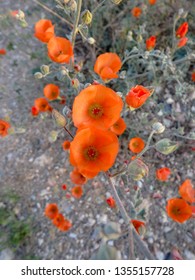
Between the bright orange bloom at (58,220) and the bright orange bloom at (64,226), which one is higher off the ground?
the bright orange bloom at (58,220)

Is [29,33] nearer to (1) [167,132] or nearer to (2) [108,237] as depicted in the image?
(1) [167,132]

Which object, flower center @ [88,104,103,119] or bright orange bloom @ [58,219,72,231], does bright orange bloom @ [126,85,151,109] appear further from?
bright orange bloom @ [58,219,72,231]

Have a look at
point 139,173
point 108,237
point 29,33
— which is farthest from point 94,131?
point 29,33

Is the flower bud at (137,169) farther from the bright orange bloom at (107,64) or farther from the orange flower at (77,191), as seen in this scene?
the orange flower at (77,191)

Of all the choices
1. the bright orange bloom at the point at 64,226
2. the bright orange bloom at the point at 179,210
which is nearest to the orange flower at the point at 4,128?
the bright orange bloom at the point at 64,226

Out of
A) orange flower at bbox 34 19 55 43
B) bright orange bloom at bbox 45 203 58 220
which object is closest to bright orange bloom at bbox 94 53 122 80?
orange flower at bbox 34 19 55 43

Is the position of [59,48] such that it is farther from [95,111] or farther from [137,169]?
[137,169]

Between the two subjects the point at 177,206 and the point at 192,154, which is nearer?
the point at 177,206
